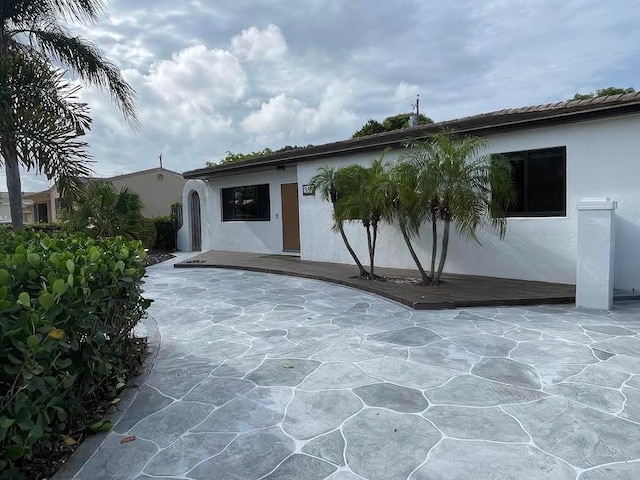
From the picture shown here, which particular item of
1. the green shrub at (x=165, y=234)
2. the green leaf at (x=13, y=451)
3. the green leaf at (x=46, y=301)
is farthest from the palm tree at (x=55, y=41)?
the green shrub at (x=165, y=234)

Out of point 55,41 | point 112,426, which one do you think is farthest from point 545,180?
point 55,41

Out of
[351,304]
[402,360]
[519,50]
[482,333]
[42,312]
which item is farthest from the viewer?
[519,50]

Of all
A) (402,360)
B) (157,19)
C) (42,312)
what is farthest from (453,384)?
(157,19)

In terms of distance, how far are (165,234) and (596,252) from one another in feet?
55.3

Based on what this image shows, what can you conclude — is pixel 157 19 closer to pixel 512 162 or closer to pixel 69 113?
pixel 69 113

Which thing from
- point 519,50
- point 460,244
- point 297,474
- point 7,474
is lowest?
point 297,474

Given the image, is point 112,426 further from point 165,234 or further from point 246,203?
point 165,234

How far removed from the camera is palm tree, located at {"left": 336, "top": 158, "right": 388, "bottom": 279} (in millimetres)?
8594

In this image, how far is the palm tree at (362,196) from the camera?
8594 mm

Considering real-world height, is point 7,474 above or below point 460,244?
below

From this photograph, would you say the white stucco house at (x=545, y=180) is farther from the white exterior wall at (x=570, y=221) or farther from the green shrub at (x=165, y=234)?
the green shrub at (x=165, y=234)

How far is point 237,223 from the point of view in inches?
666

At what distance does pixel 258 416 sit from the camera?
3.71 metres

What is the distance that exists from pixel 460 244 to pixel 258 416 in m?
7.59
